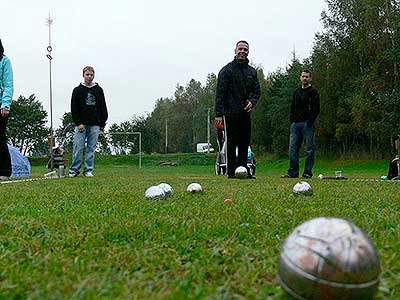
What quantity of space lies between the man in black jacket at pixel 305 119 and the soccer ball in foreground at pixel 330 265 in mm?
8328

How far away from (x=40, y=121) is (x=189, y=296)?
65.8m

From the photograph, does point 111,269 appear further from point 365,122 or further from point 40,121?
point 40,121

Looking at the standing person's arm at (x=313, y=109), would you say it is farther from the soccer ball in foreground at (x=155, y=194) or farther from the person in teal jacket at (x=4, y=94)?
the soccer ball in foreground at (x=155, y=194)

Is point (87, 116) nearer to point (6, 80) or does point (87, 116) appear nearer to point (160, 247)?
point (6, 80)

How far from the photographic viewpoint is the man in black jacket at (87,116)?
9555 mm

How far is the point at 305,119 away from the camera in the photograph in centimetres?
965

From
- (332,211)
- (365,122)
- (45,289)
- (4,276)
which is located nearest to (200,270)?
(45,289)

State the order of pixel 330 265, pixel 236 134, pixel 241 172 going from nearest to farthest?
pixel 330 265 → pixel 241 172 → pixel 236 134

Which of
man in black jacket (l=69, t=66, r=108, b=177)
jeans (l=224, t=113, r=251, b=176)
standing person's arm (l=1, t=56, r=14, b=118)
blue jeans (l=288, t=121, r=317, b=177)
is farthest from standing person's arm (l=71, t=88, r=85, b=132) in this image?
blue jeans (l=288, t=121, r=317, b=177)

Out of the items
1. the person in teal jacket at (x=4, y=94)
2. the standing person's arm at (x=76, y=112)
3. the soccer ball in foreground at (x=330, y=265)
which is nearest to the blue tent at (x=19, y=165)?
the standing person's arm at (x=76, y=112)

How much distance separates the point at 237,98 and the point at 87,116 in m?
2.84

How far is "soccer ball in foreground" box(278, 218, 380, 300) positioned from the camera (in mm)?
1333

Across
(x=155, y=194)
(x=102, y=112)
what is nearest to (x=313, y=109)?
(x=102, y=112)

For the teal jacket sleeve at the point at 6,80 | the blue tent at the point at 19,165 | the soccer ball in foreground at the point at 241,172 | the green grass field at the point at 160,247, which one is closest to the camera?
the green grass field at the point at 160,247
